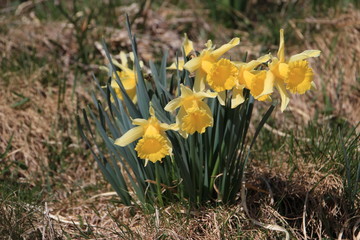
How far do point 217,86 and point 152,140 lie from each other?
0.27 meters

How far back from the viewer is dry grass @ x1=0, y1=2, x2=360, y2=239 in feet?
6.46

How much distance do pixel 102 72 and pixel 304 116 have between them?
46.2 inches

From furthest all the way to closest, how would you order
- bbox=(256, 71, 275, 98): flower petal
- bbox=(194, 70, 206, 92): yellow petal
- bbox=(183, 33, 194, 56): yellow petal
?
bbox=(183, 33, 194, 56): yellow petal, bbox=(194, 70, 206, 92): yellow petal, bbox=(256, 71, 275, 98): flower petal

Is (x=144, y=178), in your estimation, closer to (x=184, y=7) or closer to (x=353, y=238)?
(x=353, y=238)

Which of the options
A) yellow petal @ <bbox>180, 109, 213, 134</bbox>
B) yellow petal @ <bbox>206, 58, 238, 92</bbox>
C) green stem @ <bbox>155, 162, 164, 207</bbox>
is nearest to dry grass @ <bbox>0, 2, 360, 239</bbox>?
green stem @ <bbox>155, 162, 164, 207</bbox>

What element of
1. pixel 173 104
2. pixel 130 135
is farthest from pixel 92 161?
pixel 173 104

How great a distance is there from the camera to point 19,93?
284cm

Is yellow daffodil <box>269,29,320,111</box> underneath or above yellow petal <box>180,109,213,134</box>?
above

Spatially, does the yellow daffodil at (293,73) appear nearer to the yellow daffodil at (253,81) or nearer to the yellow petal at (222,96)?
the yellow daffodil at (253,81)

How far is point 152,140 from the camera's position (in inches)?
65.4

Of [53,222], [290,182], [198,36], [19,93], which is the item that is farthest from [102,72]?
[290,182]

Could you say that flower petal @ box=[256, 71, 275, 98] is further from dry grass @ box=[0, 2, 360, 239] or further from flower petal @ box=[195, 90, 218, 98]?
Answer: dry grass @ box=[0, 2, 360, 239]

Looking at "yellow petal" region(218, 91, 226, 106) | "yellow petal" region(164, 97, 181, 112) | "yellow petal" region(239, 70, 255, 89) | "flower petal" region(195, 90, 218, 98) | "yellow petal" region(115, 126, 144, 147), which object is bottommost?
"yellow petal" region(115, 126, 144, 147)

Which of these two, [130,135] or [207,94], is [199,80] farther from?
[130,135]
